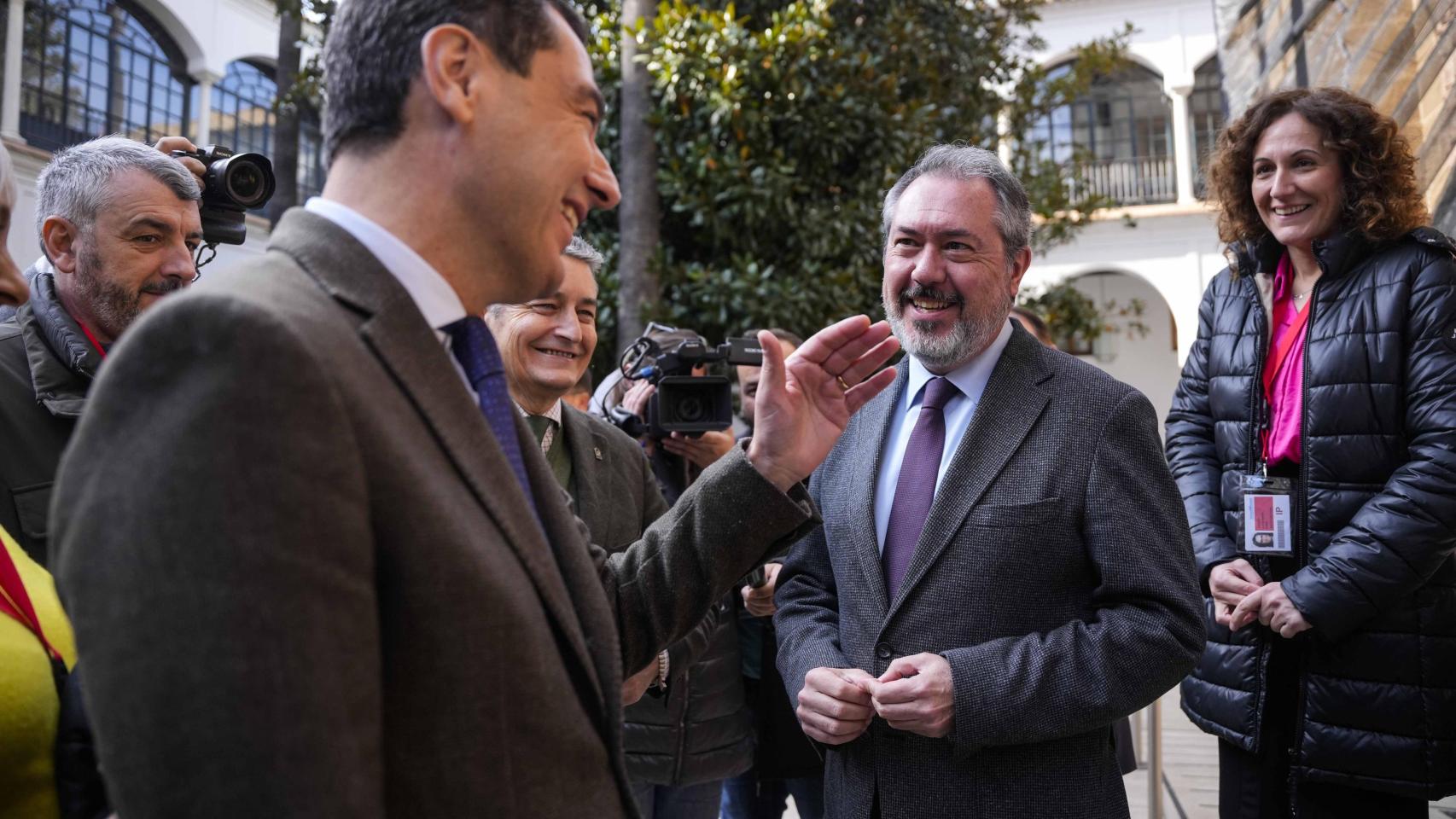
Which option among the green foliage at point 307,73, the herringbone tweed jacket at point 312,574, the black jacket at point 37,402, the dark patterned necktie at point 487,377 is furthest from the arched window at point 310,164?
the herringbone tweed jacket at point 312,574

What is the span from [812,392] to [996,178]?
0.89m

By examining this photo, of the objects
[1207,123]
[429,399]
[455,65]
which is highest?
[1207,123]

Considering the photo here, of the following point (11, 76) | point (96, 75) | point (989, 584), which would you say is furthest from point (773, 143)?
point (96, 75)

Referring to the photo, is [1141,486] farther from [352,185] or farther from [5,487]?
[5,487]

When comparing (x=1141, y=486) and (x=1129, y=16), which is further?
(x=1129, y=16)

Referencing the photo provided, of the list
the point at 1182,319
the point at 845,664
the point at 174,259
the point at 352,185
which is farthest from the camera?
the point at 1182,319

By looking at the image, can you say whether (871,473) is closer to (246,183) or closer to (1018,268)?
(1018,268)

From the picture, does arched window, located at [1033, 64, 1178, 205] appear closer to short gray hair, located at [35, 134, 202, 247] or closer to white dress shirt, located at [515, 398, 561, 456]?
white dress shirt, located at [515, 398, 561, 456]

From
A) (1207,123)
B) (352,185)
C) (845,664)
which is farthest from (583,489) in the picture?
(1207,123)

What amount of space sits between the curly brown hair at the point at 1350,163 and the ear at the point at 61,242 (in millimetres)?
3038

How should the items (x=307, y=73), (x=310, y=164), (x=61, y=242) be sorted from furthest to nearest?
(x=310, y=164)
(x=307, y=73)
(x=61, y=242)

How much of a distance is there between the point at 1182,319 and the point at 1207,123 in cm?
338

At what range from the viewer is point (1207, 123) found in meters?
17.5

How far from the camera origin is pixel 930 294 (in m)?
2.39
